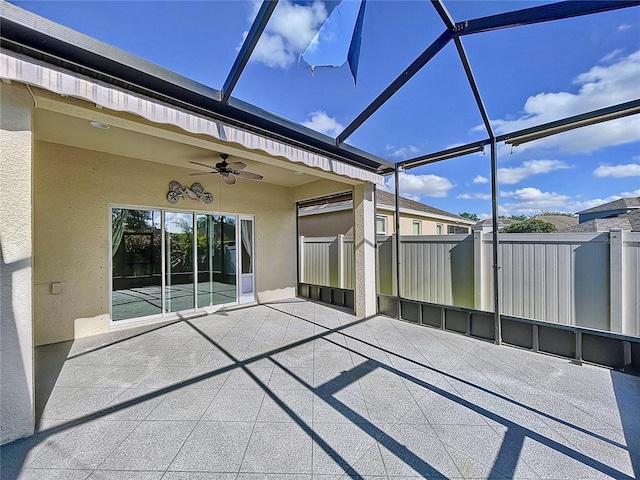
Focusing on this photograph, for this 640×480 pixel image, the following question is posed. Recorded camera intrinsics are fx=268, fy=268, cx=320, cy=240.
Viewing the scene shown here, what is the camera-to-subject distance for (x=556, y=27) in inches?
139

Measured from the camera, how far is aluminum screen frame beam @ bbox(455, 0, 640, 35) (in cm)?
261

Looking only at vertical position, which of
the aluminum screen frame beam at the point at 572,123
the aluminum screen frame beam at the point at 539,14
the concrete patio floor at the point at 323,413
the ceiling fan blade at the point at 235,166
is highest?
the aluminum screen frame beam at the point at 539,14

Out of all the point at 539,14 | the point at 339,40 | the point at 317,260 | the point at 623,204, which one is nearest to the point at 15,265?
the point at 339,40

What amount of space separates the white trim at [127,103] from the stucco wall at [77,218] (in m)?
3.11

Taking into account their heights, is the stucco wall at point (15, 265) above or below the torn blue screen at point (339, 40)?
below

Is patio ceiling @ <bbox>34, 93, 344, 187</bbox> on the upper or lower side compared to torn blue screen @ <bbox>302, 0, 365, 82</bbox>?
lower

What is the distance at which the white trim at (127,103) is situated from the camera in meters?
2.25

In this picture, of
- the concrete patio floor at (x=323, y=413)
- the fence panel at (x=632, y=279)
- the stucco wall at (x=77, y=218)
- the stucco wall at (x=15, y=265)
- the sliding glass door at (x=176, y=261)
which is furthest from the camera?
the sliding glass door at (x=176, y=261)

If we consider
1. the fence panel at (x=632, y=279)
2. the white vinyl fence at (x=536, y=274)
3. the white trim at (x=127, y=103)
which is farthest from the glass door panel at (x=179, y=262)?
the fence panel at (x=632, y=279)

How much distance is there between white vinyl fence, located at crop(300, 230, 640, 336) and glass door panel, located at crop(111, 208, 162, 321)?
5124 millimetres

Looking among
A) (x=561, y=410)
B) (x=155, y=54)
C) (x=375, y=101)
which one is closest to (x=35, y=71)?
(x=155, y=54)

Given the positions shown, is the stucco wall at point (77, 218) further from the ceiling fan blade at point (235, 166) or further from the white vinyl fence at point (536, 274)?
the white vinyl fence at point (536, 274)

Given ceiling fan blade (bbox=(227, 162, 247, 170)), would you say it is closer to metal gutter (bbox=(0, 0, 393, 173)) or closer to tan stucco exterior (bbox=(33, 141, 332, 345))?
metal gutter (bbox=(0, 0, 393, 173))

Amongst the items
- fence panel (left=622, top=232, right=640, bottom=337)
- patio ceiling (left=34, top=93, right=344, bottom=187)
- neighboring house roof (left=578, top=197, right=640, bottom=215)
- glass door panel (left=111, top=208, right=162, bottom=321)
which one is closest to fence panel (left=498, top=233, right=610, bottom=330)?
fence panel (left=622, top=232, right=640, bottom=337)
